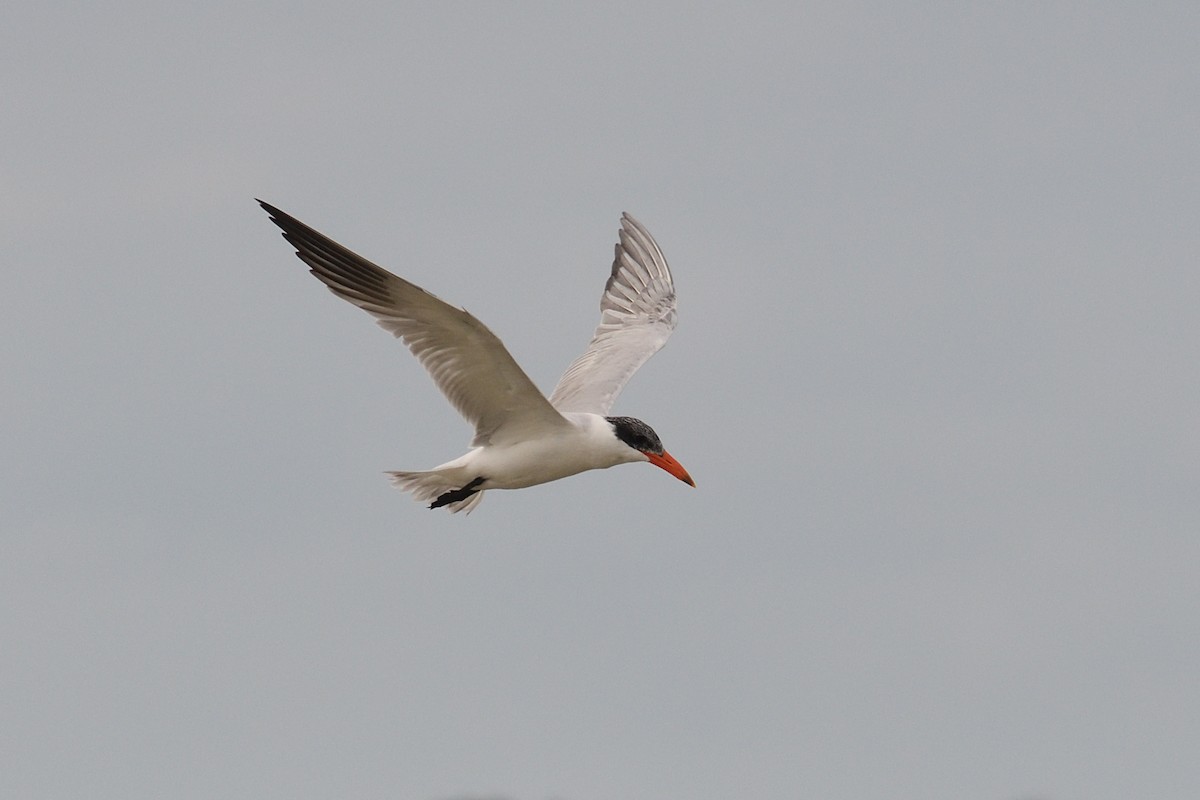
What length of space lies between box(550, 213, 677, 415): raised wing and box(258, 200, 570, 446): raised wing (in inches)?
90.8

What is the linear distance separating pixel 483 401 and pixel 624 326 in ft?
16.0

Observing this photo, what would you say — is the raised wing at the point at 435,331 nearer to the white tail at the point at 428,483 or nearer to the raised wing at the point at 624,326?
the white tail at the point at 428,483

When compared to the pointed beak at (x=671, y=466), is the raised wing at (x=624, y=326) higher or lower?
higher

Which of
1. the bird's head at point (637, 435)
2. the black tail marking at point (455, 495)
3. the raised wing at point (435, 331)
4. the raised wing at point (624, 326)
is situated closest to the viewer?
the raised wing at point (435, 331)

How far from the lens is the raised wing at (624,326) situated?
19578 millimetres

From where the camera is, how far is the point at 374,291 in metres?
16.0

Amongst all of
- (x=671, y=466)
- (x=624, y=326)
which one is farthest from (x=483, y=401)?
(x=624, y=326)

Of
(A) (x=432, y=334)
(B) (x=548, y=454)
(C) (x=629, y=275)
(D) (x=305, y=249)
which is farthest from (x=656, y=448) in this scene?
(C) (x=629, y=275)

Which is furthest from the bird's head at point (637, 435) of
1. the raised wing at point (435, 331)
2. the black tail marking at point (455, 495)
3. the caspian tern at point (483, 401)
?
the black tail marking at point (455, 495)

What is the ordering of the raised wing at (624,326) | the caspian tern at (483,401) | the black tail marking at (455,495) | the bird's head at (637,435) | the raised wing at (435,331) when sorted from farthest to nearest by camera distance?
the raised wing at (624,326) → the black tail marking at (455,495) → the bird's head at (637,435) → the caspian tern at (483,401) → the raised wing at (435,331)

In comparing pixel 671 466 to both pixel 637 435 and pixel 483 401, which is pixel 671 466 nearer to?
pixel 637 435

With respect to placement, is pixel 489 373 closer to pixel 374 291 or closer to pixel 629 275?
pixel 374 291

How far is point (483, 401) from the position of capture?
16.9 m

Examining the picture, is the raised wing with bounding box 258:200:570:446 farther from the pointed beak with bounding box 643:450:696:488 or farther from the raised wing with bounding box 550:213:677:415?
the raised wing with bounding box 550:213:677:415
